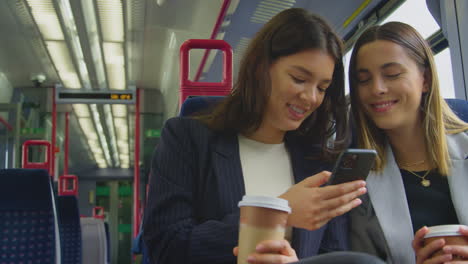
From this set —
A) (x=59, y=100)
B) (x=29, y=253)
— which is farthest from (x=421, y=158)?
(x=59, y=100)

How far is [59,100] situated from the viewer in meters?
9.28

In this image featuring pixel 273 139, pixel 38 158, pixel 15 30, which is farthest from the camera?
pixel 38 158

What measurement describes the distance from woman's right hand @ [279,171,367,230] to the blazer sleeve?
206 millimetres

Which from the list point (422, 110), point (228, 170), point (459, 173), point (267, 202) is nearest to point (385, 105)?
point (422, 110)

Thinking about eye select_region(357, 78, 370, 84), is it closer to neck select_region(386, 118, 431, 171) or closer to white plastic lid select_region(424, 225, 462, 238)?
neck select_region(386, 118, 431, 171)

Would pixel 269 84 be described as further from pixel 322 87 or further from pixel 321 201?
pixel 321 201

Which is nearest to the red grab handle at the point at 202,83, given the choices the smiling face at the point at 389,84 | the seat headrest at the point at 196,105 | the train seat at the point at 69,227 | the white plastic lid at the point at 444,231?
the seat headrest at the point at 196,105

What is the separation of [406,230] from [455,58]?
1.91 m

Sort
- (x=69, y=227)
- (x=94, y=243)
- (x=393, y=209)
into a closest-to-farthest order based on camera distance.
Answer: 1. (x=393, y=209)
2. (x=69, y=227)
3. (x=94, y=243)

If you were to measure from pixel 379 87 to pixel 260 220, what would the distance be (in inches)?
35.2

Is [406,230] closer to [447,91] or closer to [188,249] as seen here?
[188,249]

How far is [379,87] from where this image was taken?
162 cm

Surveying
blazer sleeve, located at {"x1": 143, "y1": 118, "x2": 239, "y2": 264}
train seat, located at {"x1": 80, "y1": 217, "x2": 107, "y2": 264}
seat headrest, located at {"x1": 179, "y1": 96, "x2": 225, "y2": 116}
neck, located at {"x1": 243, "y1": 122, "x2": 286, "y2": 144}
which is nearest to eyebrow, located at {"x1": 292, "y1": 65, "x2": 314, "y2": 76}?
neck, located at {"x1": 243, "y1": 122, "x2": 286, "y2": 144}

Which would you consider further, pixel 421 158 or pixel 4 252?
pixel 421 158
